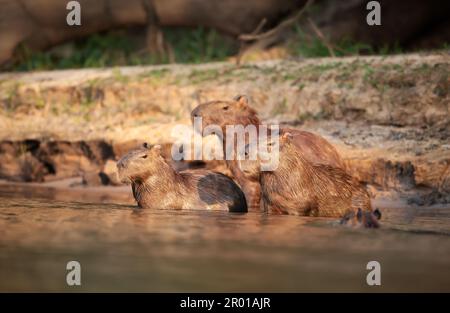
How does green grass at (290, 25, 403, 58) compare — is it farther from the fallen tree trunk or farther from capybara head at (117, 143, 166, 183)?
capybara head at (117, 143, 166, 183)

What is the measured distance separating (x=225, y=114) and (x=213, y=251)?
12.9 feet

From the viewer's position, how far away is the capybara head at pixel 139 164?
7.88 metres

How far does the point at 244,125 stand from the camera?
29.4ft

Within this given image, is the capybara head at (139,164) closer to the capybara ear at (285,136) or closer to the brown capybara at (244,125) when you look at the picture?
the brown capybara at (244,125)

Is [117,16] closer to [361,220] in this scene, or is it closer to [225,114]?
[225,114]

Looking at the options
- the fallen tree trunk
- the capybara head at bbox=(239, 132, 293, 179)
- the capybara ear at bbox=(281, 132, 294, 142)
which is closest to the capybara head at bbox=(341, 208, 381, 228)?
the capybara head at bbox=(239, 132, 293, 179)

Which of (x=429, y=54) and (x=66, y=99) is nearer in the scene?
(x=429, y=54)

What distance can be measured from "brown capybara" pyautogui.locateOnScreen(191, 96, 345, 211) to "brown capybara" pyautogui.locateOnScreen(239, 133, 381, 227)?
33 cm

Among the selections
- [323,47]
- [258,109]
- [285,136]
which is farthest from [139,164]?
[323,47]

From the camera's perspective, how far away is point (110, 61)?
14.6m

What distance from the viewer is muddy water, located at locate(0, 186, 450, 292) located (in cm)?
427

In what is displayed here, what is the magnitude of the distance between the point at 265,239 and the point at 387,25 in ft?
27.0
